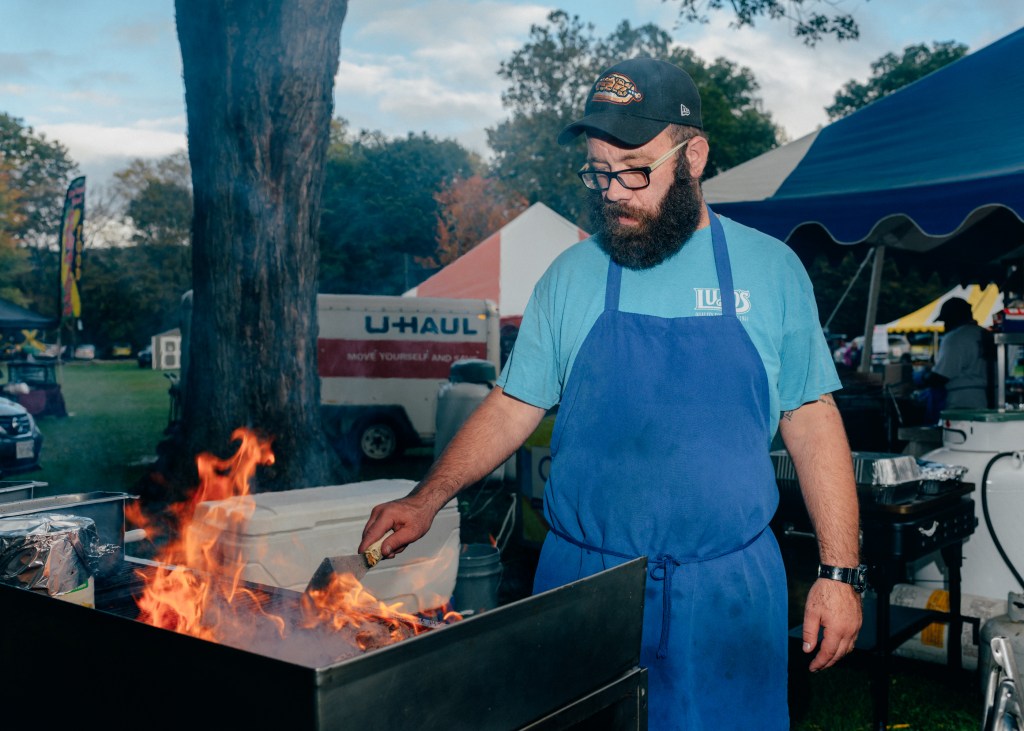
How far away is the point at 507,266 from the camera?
21.9 meters

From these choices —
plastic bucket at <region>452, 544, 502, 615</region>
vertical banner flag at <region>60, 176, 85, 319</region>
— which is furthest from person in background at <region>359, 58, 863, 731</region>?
vertical banner flag at <region>60, 176, 85, 319</region>

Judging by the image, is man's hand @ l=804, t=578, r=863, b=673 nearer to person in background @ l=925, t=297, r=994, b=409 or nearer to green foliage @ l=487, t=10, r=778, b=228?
person in background @ l=925, t=297, r=994, b=409

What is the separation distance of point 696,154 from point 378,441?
10936 millimetres

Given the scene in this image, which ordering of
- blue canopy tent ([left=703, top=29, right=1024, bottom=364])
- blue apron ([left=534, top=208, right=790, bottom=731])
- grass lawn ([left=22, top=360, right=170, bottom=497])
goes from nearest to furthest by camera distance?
1. blue apron ([left=534, top=208, right=790, bottom=731])
2. blue canopy tent ([left=703, top=29, right=1024, bottom=364])
3. grass lawn ([left=22, top=360, right=170, bottom=497])

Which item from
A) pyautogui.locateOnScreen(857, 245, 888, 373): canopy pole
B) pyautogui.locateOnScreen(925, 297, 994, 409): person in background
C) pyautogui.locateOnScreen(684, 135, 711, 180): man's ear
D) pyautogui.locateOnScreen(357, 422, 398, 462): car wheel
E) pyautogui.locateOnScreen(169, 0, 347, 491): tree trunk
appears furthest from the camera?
pyautogui.locateOnScreen(357, 422, 398, 462): car wheel

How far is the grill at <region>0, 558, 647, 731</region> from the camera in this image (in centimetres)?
115

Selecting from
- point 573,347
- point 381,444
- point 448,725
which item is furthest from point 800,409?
point 381,444

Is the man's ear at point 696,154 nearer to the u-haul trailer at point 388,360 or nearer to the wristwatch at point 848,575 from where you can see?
the wristwatch at point 848,575

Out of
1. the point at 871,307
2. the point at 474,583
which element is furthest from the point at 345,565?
the point at 871,307

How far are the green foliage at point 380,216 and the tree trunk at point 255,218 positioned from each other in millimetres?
39386

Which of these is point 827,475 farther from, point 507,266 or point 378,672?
point 507,266

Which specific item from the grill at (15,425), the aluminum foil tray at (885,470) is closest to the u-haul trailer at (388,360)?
the grill at (15,425)

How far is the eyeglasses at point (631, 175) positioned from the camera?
6.74ft

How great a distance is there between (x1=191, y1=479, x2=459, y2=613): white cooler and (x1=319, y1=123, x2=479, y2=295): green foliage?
42.4m
